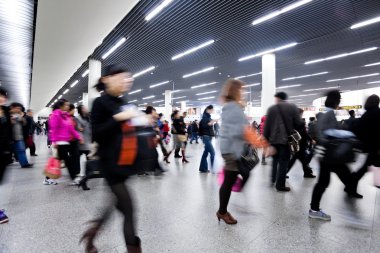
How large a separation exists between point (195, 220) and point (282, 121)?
2008 millimetres

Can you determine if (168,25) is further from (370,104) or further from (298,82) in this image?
(298,82)

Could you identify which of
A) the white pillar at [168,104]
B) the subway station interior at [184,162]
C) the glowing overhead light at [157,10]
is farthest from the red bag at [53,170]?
the white pillar at [168,104]

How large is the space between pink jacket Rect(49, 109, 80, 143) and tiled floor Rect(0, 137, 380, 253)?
0.88 metres

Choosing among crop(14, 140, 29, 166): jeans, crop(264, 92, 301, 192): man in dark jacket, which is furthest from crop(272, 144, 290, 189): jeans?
crop(14, 140, 29, 166): jeans

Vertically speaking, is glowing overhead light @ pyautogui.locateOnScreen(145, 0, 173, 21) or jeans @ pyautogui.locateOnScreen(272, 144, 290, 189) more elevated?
glowing overhead light @ pyautogui.locateOnScreen(145, 0, 173, 21)

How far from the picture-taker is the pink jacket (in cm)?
371

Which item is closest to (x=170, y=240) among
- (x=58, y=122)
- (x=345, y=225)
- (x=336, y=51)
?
(x=345, y=225)

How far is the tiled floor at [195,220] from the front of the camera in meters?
2.02

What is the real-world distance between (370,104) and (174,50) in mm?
8469

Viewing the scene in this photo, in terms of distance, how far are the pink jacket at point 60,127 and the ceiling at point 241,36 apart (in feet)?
14.8

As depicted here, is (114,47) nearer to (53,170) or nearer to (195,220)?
(53,170)

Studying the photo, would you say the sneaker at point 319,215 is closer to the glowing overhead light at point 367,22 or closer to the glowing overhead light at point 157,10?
the glowing overhead light at point 157,10

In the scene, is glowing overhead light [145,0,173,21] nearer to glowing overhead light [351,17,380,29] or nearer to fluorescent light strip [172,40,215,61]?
fluorescent light strip [172,40,215,61]

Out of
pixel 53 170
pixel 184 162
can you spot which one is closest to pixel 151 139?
pixel 53 170
